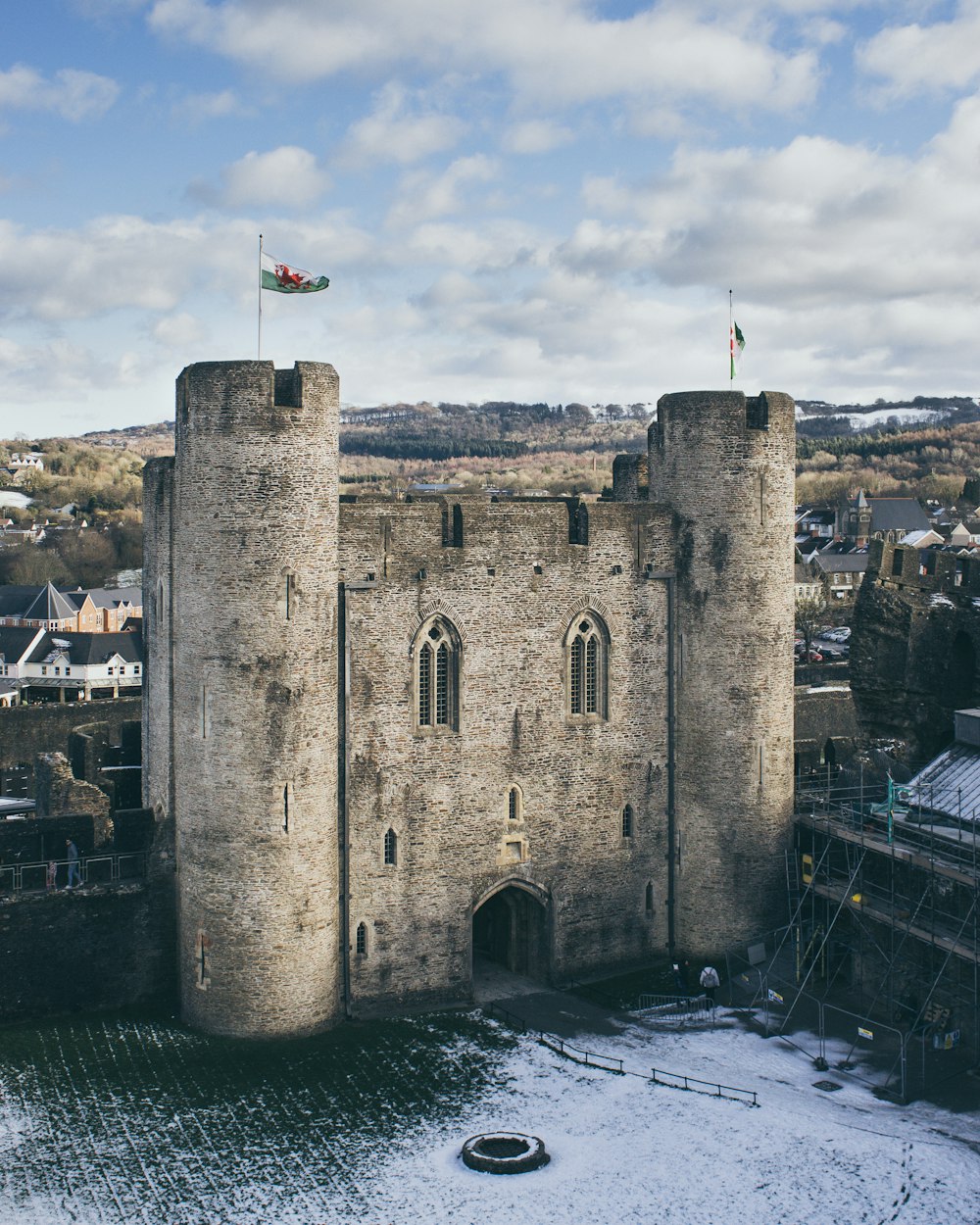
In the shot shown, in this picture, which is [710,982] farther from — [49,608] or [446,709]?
[49,608]

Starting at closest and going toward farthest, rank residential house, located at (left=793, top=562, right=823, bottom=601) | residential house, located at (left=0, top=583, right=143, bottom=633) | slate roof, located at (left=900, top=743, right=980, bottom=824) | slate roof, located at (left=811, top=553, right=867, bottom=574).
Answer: slate roof, located at (left=900, top=743, right=980, bottom=824) < residential house, located at (left=0, top=583, right=143, bottom=633) < residential house, located at (left=793, top=562, right=823, bottom=601) < slate roof, located at (left=811, top=553, right=867, bottom=574)

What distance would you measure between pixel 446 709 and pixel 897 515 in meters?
103

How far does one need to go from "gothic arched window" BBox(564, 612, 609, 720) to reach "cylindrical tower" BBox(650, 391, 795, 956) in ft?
6.22

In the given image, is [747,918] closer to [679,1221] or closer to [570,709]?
[570,709]

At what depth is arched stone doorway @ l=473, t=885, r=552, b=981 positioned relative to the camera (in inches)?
1128

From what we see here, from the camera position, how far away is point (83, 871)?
28.2 m

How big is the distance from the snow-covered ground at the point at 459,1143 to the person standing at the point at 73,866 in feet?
12.1

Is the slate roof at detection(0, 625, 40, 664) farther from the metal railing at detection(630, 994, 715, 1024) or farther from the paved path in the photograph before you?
the metal railing at detection(630, 994, 715, 1024)

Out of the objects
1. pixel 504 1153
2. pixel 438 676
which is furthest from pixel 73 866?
pixel 504 1153

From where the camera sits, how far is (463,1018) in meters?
26.4

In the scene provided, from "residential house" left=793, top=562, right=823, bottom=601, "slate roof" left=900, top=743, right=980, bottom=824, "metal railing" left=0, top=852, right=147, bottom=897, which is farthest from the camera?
"residential house" left=793, top=562, right=823, bottom=601

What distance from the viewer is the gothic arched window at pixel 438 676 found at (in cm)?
2703

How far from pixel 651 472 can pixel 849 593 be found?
3143 inches

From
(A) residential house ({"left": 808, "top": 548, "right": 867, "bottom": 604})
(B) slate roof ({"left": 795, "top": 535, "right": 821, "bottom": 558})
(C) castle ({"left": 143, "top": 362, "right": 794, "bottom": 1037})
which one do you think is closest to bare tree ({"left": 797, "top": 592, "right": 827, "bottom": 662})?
(A) residential house ({"left": 808, "top": 548, "right": 867, "bottom": 604})
